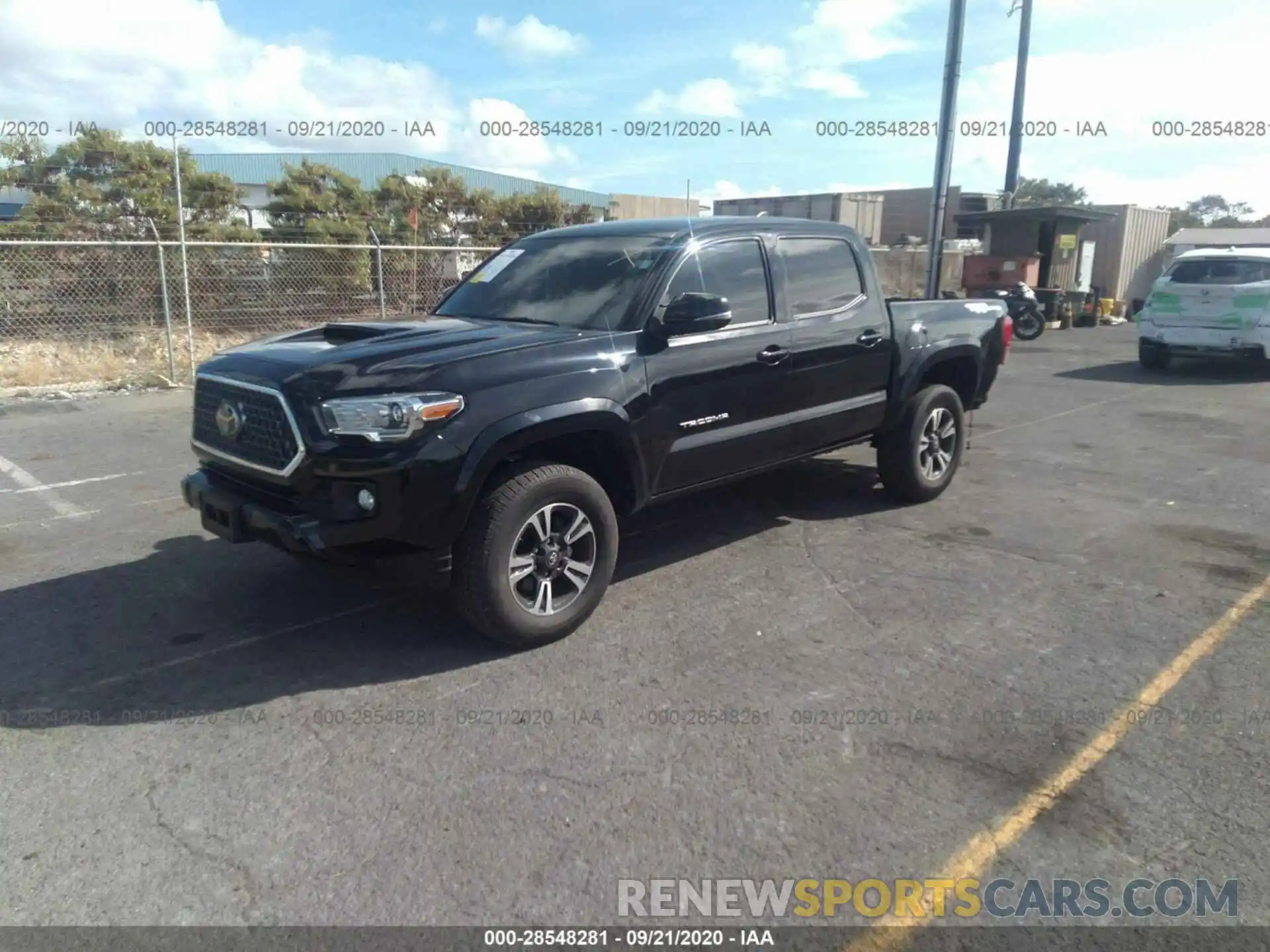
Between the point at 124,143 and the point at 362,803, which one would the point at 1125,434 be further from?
the point at 124,143

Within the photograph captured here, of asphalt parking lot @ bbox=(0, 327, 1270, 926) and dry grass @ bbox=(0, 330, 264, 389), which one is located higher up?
dry grass @ bbox=(0, 330, 264, 389)

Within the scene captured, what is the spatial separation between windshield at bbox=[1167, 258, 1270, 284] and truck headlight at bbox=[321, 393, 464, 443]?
13.3m

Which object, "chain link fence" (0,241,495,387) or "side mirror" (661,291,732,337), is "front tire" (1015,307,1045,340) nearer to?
"chain link fence" (0,241,495,387)

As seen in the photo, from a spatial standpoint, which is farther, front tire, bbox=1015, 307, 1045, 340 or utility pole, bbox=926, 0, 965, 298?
front tire, bbox=1015, 307, 1045, 340

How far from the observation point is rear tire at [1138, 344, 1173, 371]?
14273 mm

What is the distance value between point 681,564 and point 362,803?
8.55ft

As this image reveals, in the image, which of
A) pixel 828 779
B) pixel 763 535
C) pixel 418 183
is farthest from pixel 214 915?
pixel 418 183

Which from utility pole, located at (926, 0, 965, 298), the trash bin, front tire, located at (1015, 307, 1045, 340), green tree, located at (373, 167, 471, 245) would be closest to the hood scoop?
utility pole, located at (926, 0, 965, 298)

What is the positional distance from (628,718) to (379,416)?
153 centimetres

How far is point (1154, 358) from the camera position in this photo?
47.2ft

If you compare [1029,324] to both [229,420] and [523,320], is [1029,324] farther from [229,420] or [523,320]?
[229,420]

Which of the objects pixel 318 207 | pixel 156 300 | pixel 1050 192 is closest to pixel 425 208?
pixel 318 207

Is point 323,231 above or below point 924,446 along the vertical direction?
above

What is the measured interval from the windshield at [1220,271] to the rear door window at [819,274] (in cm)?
1008
